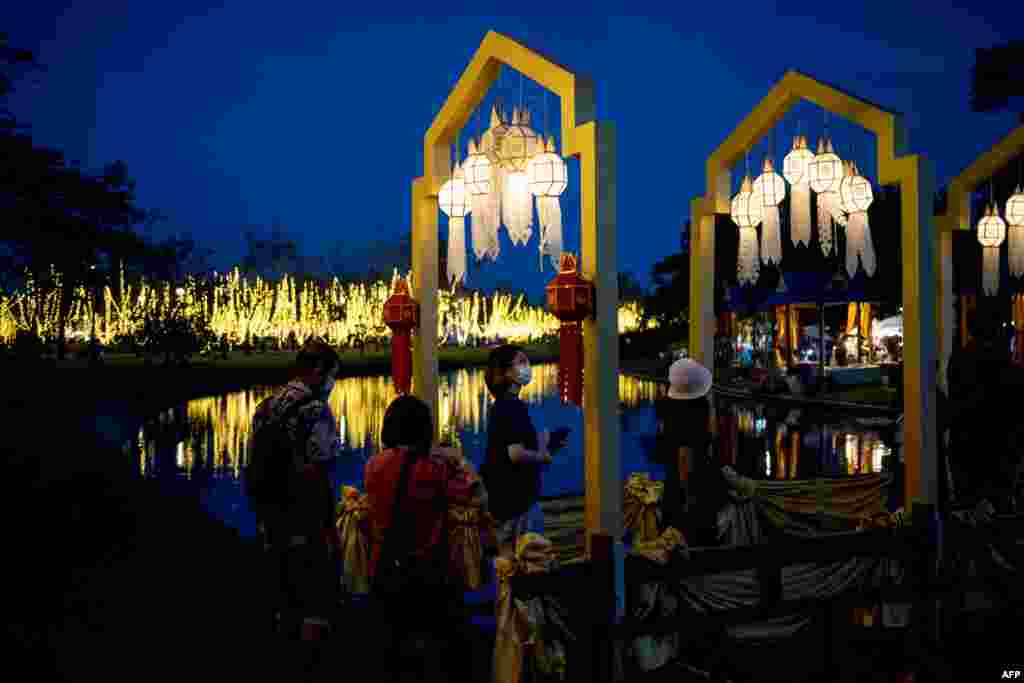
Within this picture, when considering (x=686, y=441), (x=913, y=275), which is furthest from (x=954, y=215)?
(x=686, y=441)

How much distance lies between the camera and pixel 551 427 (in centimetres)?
2061

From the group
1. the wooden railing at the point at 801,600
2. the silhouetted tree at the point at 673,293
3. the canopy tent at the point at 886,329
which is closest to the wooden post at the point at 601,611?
the wooden railing at the point at 801,600

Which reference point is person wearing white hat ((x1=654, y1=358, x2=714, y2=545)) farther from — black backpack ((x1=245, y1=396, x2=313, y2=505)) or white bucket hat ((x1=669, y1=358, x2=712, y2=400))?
black backpack ((x1=245, y1=396, x2=313, y2=505))

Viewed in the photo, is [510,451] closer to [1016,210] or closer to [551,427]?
[1016,210]

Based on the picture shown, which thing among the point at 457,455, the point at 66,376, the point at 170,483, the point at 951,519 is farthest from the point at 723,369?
the point at 457,455

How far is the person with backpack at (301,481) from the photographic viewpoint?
17.6 feet

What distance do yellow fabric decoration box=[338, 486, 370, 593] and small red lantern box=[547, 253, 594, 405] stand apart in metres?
1.59

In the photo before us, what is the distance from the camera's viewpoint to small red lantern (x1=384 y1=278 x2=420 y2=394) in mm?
7371

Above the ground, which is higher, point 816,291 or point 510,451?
point 816,291

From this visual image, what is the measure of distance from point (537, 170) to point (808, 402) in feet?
69.7

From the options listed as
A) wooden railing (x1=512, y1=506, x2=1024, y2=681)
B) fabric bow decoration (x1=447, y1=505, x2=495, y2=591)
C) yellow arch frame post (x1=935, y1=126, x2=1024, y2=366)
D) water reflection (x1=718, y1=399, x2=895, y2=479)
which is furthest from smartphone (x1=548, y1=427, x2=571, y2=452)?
water reflection (x1=718, y1=399, x2=895, y2=479)

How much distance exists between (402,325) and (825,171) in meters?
4.62

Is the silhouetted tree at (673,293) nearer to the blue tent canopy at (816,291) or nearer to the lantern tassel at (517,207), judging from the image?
the blue tent canopy at (816,291)

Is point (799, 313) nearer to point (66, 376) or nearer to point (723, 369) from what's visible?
point (723, 369)
